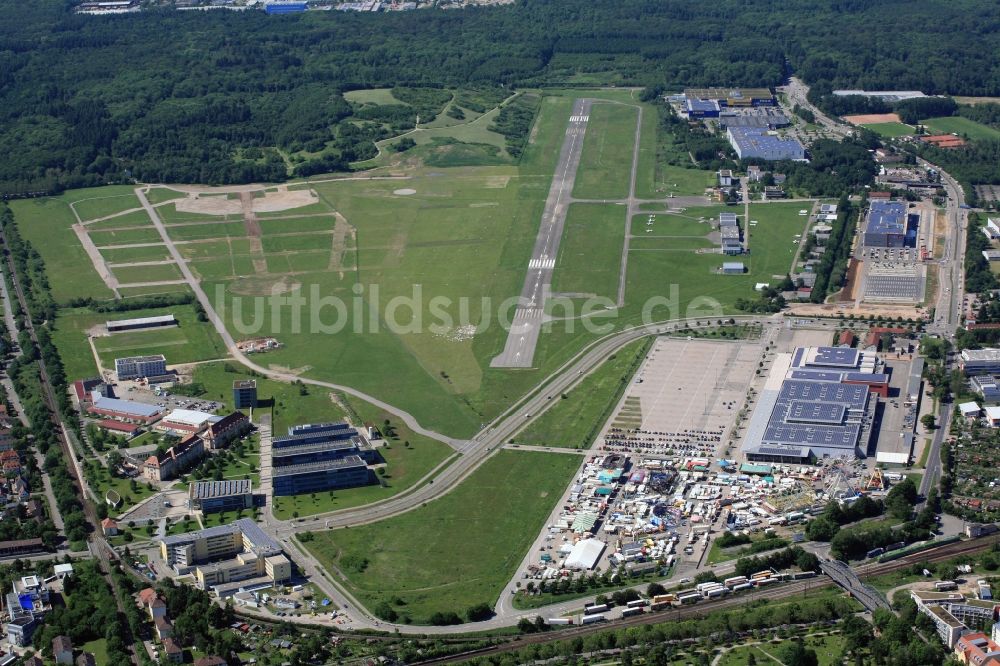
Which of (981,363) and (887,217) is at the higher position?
(981,363)

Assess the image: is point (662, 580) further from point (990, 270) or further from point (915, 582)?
point (990, 270)

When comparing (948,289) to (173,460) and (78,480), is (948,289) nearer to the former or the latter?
(173,460)

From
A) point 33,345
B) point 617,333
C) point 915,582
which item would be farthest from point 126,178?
point 915,582

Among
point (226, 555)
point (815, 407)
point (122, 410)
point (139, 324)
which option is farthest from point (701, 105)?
point (226, 555)

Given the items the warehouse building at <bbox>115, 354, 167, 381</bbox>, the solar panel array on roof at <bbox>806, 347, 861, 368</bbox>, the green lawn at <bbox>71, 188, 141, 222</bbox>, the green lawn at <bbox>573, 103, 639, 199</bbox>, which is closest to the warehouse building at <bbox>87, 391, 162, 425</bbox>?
the warehouse building at <bbox>115, 354, 167, 381</bbox>

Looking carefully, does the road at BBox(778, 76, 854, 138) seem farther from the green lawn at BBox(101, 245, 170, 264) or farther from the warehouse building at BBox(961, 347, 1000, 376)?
the green lawn at BBox(101, 245, 170, 264)

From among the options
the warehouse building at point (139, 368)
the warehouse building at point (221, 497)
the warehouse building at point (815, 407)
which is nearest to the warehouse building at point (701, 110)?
the warehouse building at point (815, 407)
